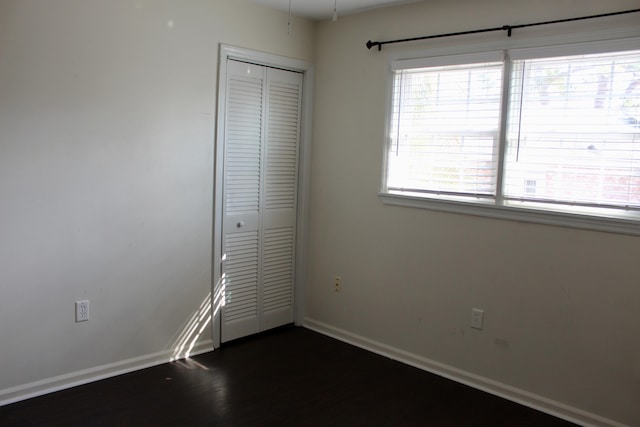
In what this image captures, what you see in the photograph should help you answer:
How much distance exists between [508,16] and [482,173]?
36.5 inches

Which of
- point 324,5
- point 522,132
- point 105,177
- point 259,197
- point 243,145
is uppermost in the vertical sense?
point 324,5

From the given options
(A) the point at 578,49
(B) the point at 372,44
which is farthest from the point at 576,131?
(B) the point at 372,44

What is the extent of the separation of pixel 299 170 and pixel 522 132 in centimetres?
177

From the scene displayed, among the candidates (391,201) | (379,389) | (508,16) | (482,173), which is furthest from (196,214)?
(508,16)

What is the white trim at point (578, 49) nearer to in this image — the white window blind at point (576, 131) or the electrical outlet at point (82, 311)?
the white window blind at point (576, 131)

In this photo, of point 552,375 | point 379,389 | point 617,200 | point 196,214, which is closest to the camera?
point 617,200

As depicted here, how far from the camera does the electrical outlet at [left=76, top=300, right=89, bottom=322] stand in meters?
3.14

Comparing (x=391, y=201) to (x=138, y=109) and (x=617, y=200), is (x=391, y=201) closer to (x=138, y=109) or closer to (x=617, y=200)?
(x=617, y=200)

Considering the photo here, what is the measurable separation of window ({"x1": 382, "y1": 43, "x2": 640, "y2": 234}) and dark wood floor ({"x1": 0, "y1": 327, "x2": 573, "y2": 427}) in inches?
45.4

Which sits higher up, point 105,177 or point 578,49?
point 578,49

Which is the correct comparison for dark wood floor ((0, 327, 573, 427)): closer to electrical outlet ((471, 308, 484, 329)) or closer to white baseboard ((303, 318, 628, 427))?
white baseboard ((303, 318, 628, 427))

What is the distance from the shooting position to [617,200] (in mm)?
2855

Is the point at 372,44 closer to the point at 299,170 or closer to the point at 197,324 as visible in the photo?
the point at 299,170

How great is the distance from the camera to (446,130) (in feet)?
11.6
